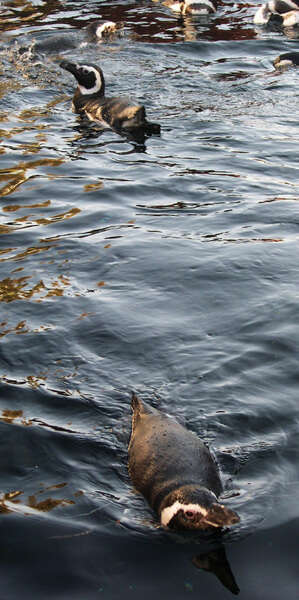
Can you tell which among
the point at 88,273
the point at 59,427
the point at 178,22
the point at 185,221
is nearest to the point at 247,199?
the point at 185,221

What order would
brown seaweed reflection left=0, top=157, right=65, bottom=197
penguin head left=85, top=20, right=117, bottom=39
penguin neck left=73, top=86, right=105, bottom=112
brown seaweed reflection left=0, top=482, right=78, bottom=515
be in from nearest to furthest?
brown seaweed reflection left=0, top=482, right=78, bottom=515 → brown seaweed reflection left=0, top=157, right=65, bottom=197 → penguin neck left=73, top=86, right=105, bottom=112 → penguin head left=85, top=20, right=117, bottom=39

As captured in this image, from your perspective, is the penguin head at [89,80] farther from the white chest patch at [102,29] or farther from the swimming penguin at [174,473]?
the swimming penguin at [174,473]

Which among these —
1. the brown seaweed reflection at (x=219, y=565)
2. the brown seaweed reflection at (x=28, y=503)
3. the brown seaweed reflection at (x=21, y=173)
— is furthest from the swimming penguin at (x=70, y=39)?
the brown seaweed reflection at (x=219, y=565)

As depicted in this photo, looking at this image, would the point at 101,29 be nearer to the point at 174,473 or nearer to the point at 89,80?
the point at 89,80

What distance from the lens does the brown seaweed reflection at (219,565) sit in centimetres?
376

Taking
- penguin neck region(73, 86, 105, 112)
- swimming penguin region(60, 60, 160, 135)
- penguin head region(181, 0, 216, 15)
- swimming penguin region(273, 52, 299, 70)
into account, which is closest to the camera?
swimming penguin region(60, 60, 160, 135)

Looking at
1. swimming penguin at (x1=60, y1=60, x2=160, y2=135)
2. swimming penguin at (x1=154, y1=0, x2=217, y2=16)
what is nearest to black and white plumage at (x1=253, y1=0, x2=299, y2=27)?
swimming penguin at (x1=154, y1=0, x2=217, y2=16)

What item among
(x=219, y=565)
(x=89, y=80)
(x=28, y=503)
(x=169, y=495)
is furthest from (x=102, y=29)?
(x=219, y=565)

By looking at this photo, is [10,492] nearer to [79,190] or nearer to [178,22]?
[79,190]

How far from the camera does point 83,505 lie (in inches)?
168

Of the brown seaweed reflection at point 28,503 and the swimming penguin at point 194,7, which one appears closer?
the brown seaweed reflection at point 28,503

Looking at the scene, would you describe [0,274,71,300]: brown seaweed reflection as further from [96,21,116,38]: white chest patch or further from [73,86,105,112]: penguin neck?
[96,21,116,38]: white chest patch

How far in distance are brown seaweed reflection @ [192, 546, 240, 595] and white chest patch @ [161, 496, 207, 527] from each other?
0.71 feet

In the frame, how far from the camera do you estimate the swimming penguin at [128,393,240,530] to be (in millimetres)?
3941
